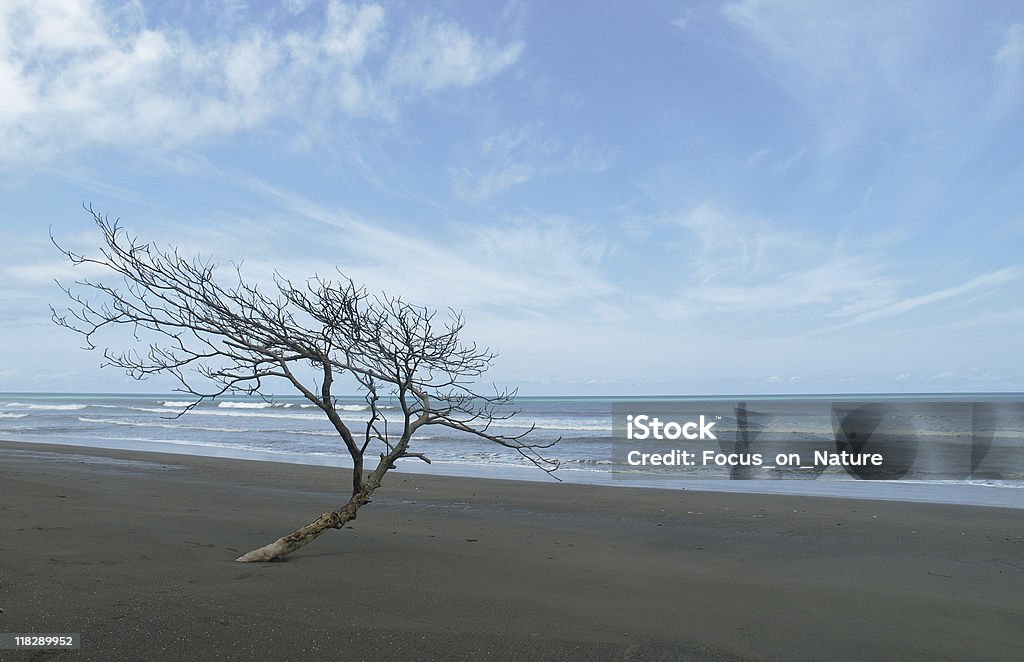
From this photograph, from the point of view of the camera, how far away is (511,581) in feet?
18.5

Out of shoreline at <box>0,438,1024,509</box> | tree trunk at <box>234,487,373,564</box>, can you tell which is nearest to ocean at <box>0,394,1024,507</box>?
shoreline at <box>0,438,1024,509</box>

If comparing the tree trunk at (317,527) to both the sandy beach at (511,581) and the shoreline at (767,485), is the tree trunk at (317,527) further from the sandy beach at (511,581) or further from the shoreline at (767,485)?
the shoreline at (767,485)

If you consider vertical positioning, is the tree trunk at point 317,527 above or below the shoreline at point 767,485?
above

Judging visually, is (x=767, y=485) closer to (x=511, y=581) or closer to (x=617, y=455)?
(x=617, y=455)

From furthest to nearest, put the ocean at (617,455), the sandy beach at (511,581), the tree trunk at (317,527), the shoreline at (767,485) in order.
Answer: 1. the ocean at (617,455)
2. the shoreline at (767,485)
3. the tree trunk at (317,527)
4. the sandy beach at (511,581)

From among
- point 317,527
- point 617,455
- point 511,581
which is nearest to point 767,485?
point 617,455

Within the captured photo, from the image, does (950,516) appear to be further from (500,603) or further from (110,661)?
(110,661)

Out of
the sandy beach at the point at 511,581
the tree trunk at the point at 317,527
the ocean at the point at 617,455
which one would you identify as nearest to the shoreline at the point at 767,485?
the ocean at the point at 617,455

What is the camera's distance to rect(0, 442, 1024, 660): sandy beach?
4.03m

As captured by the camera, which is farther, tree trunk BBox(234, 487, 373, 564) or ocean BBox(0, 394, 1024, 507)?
ocean BBox(0, 394, 1024, 507)

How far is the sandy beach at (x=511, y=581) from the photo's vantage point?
403 cm

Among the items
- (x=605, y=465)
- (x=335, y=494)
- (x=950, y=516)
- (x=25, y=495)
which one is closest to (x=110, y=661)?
(x=25, y=495)

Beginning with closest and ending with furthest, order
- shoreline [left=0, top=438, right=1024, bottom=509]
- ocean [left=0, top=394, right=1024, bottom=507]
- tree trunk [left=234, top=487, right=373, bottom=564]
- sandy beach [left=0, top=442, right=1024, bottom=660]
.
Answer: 1. sandy beach [left=0, top=442, right=1024, bottom=660]
2. tree trunk [left=234, top=487, right=373, bottom=564]
3. shoreline [left=0, top=438, right=1024, bottom=509]
4. ocean [left=0, top=394, right=1024, bottom=507]

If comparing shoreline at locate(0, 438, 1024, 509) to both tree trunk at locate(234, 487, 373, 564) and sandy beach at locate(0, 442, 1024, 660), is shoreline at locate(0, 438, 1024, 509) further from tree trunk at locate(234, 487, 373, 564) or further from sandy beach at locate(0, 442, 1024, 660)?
tree trunk at locate(234, 487, 373, 564)
